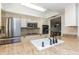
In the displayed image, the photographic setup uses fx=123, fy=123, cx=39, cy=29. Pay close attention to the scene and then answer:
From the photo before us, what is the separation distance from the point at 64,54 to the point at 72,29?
42 centimetres

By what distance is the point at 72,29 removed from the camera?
1.96 m

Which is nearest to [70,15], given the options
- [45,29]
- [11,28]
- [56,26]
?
[56,26]

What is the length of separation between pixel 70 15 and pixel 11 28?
0.95 metres

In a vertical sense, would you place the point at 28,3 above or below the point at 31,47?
above

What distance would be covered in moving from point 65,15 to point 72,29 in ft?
0.82

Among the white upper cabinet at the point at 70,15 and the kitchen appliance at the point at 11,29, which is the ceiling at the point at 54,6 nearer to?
the white upper cabinet at the point at 70,15

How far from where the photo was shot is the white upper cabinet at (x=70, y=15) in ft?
6.35

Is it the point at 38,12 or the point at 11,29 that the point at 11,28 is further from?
the point at 38,12

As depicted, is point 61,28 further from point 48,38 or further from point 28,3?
point 28,3

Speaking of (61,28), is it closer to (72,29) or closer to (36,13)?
(72,29)


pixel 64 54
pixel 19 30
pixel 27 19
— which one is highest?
pixel 27 19

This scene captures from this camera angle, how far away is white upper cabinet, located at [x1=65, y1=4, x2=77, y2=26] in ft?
6.35

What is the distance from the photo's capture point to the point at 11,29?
190cm

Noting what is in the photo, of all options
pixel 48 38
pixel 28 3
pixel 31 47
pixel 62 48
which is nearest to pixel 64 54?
pixel 62 48
